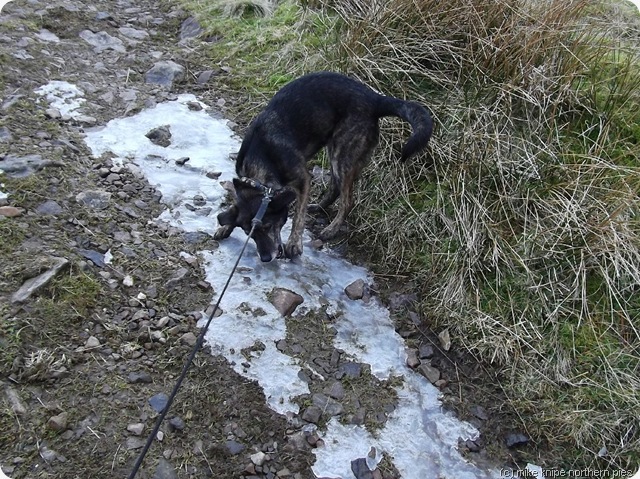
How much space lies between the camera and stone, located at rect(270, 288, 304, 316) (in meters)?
3.74

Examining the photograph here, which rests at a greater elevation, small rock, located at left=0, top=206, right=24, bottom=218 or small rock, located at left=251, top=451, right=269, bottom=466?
small rock, located at left=0, top=206, right=24, bottom=218

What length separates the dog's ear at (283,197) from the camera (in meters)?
3.96

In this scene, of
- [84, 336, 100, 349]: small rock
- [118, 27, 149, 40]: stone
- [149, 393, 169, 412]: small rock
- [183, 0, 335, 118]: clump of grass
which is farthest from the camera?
[118, 27, 149, 40]: stone

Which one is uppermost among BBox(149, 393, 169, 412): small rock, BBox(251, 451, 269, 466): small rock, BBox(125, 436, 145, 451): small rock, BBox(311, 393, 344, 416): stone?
BBox(311, 393, 344, 416): stone

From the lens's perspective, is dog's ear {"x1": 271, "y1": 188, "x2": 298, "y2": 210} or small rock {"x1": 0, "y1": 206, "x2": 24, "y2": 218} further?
dog's ear {"x1": 271, "y1": 188, "x2": 298, "y2": 210}

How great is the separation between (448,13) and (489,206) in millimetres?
1876

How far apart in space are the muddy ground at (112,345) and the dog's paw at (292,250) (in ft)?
1.98

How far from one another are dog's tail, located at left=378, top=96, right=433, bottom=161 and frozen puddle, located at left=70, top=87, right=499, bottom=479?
1.11 m

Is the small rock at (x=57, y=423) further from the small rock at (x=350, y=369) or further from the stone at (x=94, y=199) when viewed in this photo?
the stone at (x=94, y=199)

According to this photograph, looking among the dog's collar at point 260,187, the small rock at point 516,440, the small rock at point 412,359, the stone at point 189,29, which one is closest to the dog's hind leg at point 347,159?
the dog's collar at point 260,187

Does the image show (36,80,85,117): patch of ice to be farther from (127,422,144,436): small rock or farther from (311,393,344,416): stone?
(311,393,344,416): stone

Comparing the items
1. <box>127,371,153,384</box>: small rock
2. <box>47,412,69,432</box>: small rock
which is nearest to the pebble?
<box>127,371,153,384</box>: small rock

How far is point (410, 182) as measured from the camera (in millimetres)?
4473

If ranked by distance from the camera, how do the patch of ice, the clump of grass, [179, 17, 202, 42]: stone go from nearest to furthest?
the patch of ice, the clump of grass, [179, 17, 202, 42]: stone
